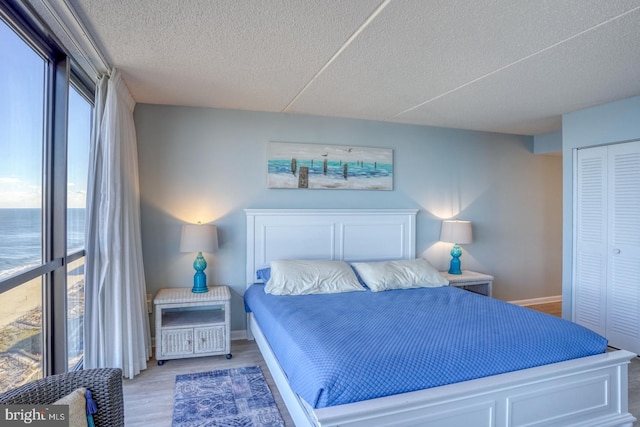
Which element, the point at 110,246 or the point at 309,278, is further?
the point at 309,278

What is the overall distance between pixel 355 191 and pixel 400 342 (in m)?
2.31

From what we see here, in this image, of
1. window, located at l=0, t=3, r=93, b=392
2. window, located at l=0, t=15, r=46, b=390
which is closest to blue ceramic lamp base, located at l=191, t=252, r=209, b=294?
window, located at l=0, t=3, r=93, b=392

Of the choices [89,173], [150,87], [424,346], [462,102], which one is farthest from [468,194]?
[89,173]

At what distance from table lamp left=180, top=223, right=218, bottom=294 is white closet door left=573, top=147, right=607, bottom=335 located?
369 cm

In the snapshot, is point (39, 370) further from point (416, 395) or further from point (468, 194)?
point (468, 194)

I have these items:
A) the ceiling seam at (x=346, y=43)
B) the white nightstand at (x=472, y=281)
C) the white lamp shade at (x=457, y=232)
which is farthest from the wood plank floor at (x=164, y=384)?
the white lamp shade at (x=457, y=232)

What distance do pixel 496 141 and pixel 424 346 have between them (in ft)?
12.0

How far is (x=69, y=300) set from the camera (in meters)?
2.51

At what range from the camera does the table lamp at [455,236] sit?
4137 mm

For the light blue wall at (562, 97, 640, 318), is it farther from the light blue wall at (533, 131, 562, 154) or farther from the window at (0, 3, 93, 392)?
the window at (0, 3, 93, 392)

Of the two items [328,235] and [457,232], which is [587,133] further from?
[328,235]

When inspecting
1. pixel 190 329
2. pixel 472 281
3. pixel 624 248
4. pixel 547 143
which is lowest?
pixel 190 329

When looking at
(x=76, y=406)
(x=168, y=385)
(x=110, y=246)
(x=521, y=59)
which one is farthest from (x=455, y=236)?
(x=76, y=406)

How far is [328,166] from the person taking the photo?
395cm
